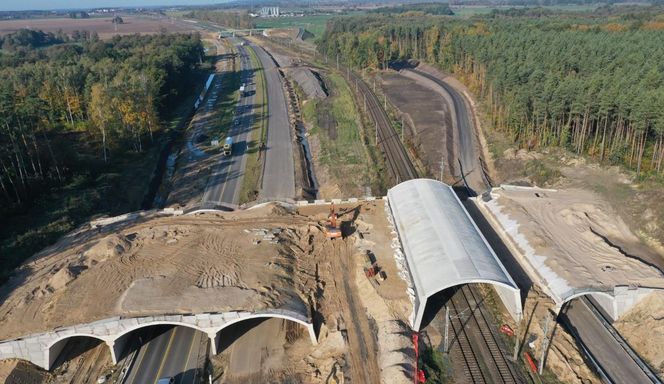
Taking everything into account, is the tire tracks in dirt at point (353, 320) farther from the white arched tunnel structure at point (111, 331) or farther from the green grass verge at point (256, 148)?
the green grass verge at point (256, 148)

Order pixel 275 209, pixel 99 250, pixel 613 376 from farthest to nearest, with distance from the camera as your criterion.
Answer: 1. pixel 275 209
2. pixel 99 250
3. pixel 613 376

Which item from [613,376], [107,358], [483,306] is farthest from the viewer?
[483,306]

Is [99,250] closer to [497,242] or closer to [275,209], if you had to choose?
[275,209]

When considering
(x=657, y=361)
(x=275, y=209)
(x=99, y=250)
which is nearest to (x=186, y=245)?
(x=99, y=250)

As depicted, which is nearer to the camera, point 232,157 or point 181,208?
point 181,208

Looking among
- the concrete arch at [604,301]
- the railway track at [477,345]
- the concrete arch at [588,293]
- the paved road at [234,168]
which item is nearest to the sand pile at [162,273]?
the paved road at [234,168]

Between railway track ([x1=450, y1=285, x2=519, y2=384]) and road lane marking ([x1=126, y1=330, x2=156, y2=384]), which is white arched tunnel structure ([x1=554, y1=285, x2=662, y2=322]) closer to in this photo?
railway track ([x1=450, y1=285, x2=519, y2=384])

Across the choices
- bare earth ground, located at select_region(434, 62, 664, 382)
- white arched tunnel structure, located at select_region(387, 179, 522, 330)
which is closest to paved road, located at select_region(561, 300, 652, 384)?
bare earth ground, located at select_region(434, 62, 664, 382)
